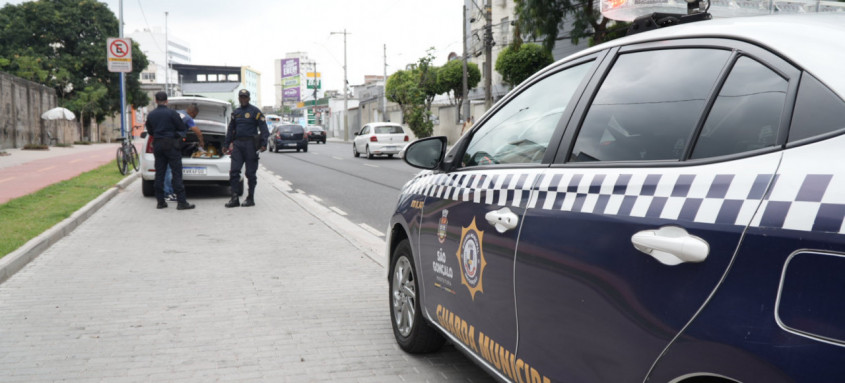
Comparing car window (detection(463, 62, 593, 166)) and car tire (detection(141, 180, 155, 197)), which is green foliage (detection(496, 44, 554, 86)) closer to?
car tire (detection(141, 180, 155, 197))

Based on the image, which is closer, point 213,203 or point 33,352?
point 33,352

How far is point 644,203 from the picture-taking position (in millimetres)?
1990

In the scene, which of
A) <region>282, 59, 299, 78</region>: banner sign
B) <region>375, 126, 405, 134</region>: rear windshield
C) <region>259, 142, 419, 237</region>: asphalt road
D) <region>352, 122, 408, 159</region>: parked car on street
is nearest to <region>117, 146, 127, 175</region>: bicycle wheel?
<region>259, 142, 419, 237</region>: asphalt road

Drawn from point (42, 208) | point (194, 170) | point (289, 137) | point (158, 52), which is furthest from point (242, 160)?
point (158, 52)

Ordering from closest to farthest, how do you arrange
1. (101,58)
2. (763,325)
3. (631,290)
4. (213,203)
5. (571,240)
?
(763,325)
(631,290)
(571,240)
(213,203)
(101,58)

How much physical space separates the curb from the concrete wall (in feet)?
86.8

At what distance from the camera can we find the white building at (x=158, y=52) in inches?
5369

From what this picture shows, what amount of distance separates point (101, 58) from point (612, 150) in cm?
5399

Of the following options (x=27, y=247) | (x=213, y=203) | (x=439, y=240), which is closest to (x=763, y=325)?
(x=439, y=240)

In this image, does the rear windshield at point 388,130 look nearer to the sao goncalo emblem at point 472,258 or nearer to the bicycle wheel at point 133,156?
the bicycle wheel at point 133,156

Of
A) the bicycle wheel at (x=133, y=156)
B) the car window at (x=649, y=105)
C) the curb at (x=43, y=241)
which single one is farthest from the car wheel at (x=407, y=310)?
the bicycle wheel at (x=133, y=156)

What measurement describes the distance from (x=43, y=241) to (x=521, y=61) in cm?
3133

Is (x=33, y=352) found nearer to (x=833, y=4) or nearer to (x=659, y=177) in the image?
(x=659, y=177)

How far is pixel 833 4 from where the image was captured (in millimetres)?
3266
